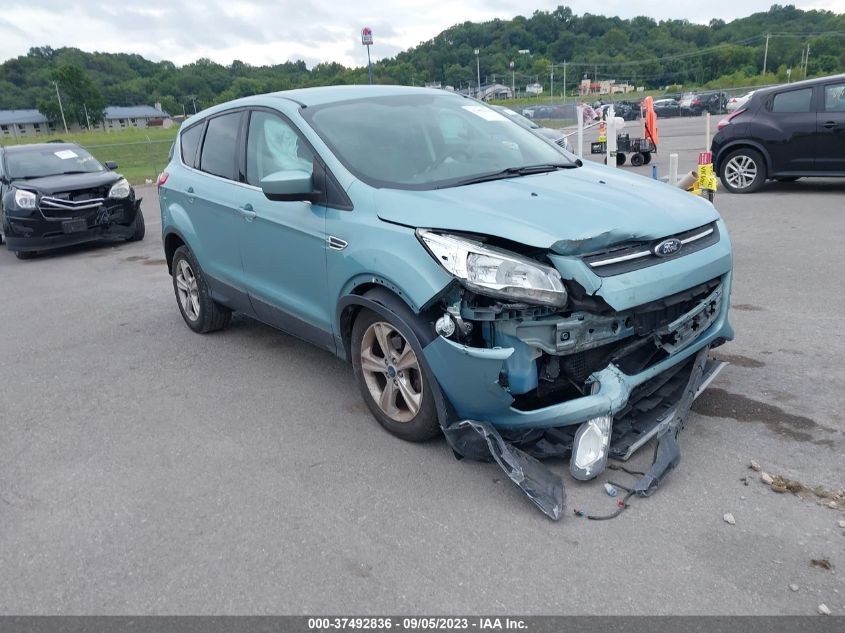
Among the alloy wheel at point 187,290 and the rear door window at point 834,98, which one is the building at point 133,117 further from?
the alloy wheel at point 187,290

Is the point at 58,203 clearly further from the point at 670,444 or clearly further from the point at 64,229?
the point at 670,444

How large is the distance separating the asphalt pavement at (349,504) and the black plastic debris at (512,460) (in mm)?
87

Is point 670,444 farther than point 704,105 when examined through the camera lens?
No

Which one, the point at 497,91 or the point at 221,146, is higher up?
the point at 221,146

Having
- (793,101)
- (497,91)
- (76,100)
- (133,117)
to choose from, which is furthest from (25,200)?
(133,117)

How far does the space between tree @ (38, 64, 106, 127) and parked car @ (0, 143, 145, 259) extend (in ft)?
343

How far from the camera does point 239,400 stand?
470cm

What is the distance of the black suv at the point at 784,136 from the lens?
10.4 m

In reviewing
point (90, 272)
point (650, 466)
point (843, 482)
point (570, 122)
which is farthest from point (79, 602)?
point (570, 122)

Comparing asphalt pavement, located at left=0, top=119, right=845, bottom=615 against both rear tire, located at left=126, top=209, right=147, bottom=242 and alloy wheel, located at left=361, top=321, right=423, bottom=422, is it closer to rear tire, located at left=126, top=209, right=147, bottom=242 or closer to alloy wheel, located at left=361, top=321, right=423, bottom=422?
alloy wheel, located at left=361, top=321, right=423, bottom=422

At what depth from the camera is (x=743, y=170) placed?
11609 mm

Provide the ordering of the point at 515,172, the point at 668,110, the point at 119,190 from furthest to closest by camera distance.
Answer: the point at 668,110, the point at 119,190, the point at 515,172

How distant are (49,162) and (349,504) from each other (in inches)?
414

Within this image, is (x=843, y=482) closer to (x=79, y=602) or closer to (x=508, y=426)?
(x=508, y=426)
